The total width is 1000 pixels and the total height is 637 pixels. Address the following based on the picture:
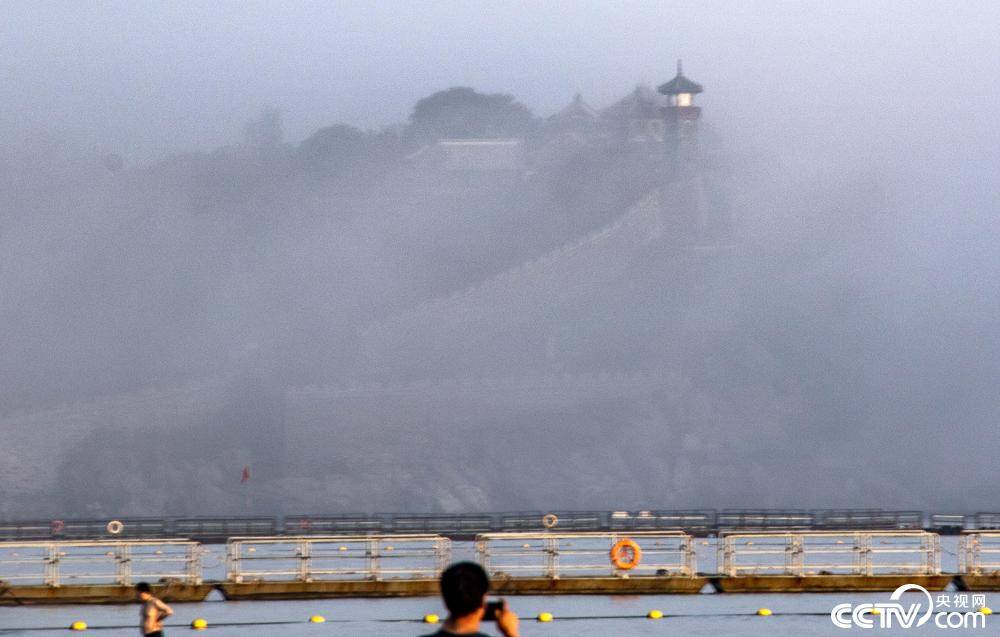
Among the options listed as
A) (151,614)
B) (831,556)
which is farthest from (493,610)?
(831,556)

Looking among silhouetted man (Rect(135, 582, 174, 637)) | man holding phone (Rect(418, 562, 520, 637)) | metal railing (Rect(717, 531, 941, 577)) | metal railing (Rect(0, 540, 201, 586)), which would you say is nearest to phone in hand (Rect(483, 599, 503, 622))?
man holding phone (Rect(418, 562, 520, 637))

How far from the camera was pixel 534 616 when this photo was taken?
40.2 metres

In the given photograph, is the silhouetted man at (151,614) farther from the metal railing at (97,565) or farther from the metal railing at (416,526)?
the metal railing at (416,526)

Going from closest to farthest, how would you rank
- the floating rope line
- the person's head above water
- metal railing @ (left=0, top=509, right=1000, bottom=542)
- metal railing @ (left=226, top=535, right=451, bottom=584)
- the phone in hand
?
the person's head above water → the phone in hand → the floating rope line → metal railing @ (left=226, top=535, right=451, bottom=584) → metal railing @ (left=0, top=509, right=1000, bottom=542)

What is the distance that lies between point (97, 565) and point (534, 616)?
89.3ft

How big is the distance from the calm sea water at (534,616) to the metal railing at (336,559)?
0.99m

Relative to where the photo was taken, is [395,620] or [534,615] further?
[534,615]

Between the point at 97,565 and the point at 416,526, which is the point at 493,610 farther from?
the point at 416,526

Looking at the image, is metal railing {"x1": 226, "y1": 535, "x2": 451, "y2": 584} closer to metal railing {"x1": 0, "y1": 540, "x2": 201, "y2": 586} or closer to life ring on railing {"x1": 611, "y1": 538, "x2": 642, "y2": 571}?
metal railing {"x1": 0, "y1": 540, "x2": 201, "y2": 586}

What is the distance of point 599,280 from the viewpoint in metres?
198

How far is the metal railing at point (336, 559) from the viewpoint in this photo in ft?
144

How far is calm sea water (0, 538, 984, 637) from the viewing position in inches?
1476

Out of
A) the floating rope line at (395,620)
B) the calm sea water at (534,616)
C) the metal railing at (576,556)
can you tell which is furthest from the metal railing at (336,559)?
the metal railing at (576,556)

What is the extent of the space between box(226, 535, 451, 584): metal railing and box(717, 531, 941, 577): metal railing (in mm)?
7540
